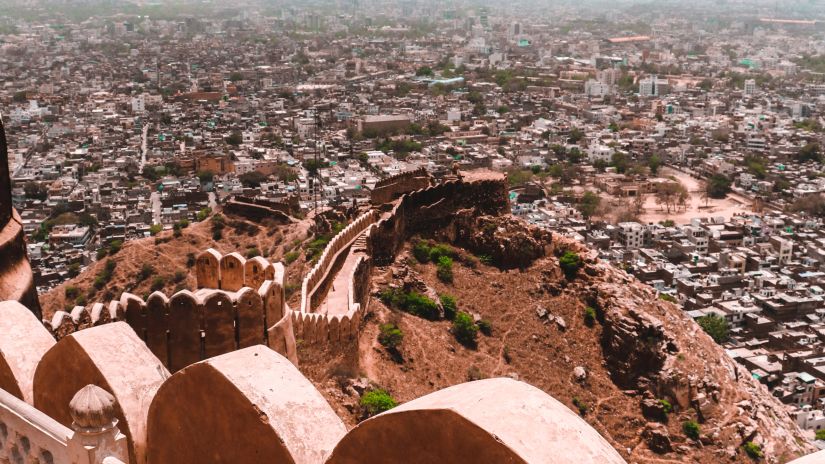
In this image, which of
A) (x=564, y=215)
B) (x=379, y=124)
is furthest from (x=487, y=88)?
(x=564, y=215)

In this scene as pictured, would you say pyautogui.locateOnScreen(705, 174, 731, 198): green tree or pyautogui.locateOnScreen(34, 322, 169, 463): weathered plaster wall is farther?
pyautogui.locateOnScreen(705, 174, 731, 198): green tree

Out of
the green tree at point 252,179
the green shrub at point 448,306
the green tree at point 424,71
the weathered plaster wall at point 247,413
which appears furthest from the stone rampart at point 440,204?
the green tree at point 424,71

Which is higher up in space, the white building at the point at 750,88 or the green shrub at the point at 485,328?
the green shrub at the point at 485,328

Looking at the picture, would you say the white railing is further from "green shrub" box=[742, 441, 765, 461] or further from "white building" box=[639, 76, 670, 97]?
"white building" box=[639, 76, 670, 97]

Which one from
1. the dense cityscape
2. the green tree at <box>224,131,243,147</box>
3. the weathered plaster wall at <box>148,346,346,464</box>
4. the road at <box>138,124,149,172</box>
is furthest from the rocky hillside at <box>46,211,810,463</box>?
the green tree at <box>224,131,243,147</box>

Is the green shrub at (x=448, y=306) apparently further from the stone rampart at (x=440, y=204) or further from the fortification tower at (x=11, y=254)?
the fortification tower at (x=11, y=254)
